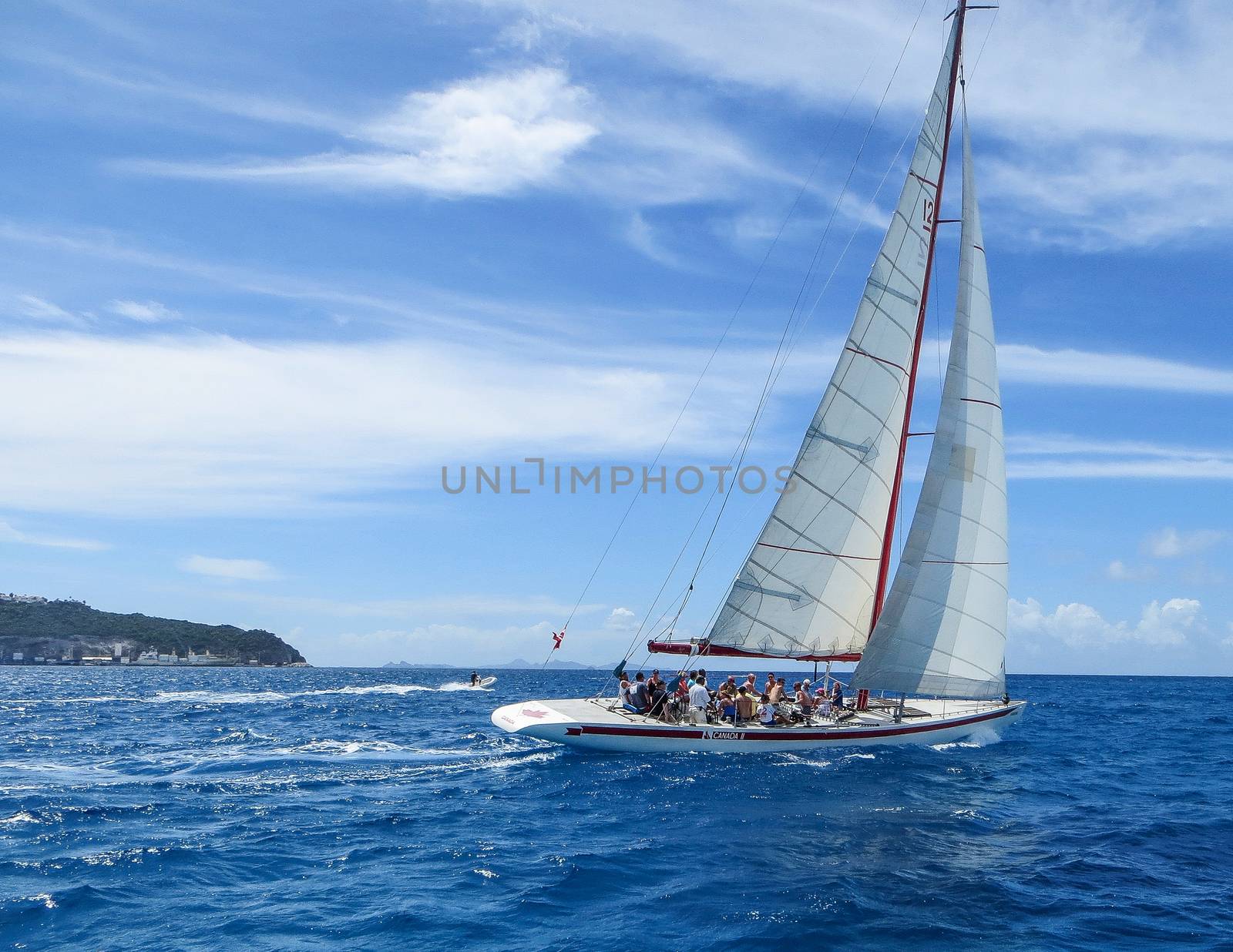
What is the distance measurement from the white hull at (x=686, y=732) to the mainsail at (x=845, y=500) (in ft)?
7.24

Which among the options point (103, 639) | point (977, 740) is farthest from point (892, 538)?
point (103, 639)

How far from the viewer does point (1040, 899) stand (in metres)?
10.3

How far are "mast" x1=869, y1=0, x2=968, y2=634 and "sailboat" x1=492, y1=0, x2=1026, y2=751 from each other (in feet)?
0.28

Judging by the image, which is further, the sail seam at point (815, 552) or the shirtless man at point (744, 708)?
the sail seam at point (815, 552)

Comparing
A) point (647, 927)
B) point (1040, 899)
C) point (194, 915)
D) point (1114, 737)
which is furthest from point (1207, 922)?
point (1114, 737)

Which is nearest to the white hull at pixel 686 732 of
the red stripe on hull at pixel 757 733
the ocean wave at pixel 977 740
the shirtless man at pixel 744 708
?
the red stripe on hull at pixel 757 733

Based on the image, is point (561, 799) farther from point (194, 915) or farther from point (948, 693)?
point (948, 693)

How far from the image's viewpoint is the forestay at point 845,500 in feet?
71.2

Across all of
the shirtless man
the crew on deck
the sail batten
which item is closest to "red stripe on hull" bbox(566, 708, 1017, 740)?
the crew on deck

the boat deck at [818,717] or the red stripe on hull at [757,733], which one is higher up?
the boat deck at [818,717]

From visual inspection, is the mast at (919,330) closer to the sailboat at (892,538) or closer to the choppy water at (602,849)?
the sailboat at (892,538)

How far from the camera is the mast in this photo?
22703 mm

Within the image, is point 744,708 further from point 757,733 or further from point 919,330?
point 919,330

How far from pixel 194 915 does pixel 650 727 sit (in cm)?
1111
